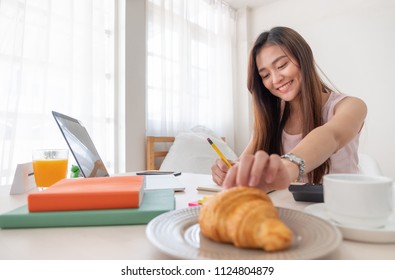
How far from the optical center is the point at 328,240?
0.99 feet

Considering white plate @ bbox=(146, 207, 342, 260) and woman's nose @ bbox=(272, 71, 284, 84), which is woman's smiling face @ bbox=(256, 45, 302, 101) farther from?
white plate @ bbox=(146, 207, 342, 260)

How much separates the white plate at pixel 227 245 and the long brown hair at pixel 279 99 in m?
0.76

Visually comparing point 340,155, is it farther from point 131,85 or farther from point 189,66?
point 189,66

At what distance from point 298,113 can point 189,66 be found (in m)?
1.52

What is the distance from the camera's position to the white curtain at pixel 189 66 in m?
2.36

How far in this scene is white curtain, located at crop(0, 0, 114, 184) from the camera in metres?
1.55

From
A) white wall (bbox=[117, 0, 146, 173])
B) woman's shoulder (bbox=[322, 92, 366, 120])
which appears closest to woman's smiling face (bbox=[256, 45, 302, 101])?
woman's shoulder (bbox=[322, 92, 366, 120])

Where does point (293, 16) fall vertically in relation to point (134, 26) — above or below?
above

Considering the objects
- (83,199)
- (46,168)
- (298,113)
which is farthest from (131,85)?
(83,199)

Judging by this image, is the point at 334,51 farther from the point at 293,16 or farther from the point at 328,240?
the point at 328,240

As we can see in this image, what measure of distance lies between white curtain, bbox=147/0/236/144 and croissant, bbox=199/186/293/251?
2019 mm

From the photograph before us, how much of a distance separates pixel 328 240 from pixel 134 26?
2204 mm

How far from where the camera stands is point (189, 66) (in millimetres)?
2615
